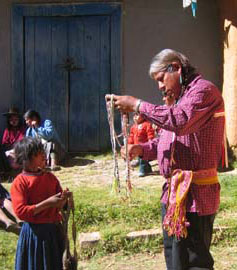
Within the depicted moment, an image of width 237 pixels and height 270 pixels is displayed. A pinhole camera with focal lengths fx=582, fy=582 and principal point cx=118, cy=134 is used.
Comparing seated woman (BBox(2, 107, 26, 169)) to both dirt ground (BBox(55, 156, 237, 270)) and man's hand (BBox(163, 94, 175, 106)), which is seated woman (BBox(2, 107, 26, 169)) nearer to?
dirt ground (BBox(55, 156, 237, 270))

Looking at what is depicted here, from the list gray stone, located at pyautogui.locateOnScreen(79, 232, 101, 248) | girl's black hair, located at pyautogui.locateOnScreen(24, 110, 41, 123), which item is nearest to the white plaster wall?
girl's black hair, located at pyautogui.locateOnScreen(24, 110, 41, 123)

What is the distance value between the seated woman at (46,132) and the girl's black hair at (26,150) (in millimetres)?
4365

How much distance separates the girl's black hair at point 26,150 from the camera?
3727 mm

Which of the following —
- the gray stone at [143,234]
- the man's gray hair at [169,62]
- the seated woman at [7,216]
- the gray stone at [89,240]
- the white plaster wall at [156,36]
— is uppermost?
the white plaster wall at [156,36]

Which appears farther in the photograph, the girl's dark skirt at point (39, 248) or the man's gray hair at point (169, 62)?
the girl's dark skirt at point (39, 248)

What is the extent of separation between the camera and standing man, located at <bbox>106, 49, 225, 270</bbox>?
129 inches

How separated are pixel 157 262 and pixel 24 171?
1.64 m

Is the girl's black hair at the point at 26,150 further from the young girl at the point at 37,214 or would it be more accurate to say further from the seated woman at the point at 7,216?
the seated woman at the point at 7,216

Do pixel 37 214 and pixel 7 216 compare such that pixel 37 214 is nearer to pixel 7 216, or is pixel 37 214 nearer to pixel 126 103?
pixel 126 103

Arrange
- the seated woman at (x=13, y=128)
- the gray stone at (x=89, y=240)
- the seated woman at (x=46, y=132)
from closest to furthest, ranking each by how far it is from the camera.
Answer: the gray stone at (x=89, y=240) → the seated woman at (x=46, y=132) → the seated woman at (x=13, y=128)

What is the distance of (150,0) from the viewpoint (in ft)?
28.5

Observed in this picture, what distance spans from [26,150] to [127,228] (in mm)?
1895

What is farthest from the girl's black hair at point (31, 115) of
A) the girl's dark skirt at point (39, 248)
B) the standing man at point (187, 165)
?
the standing man at point (187, 165)

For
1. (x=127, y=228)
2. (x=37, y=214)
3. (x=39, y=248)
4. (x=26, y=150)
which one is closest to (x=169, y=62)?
(x=26, y=150)
